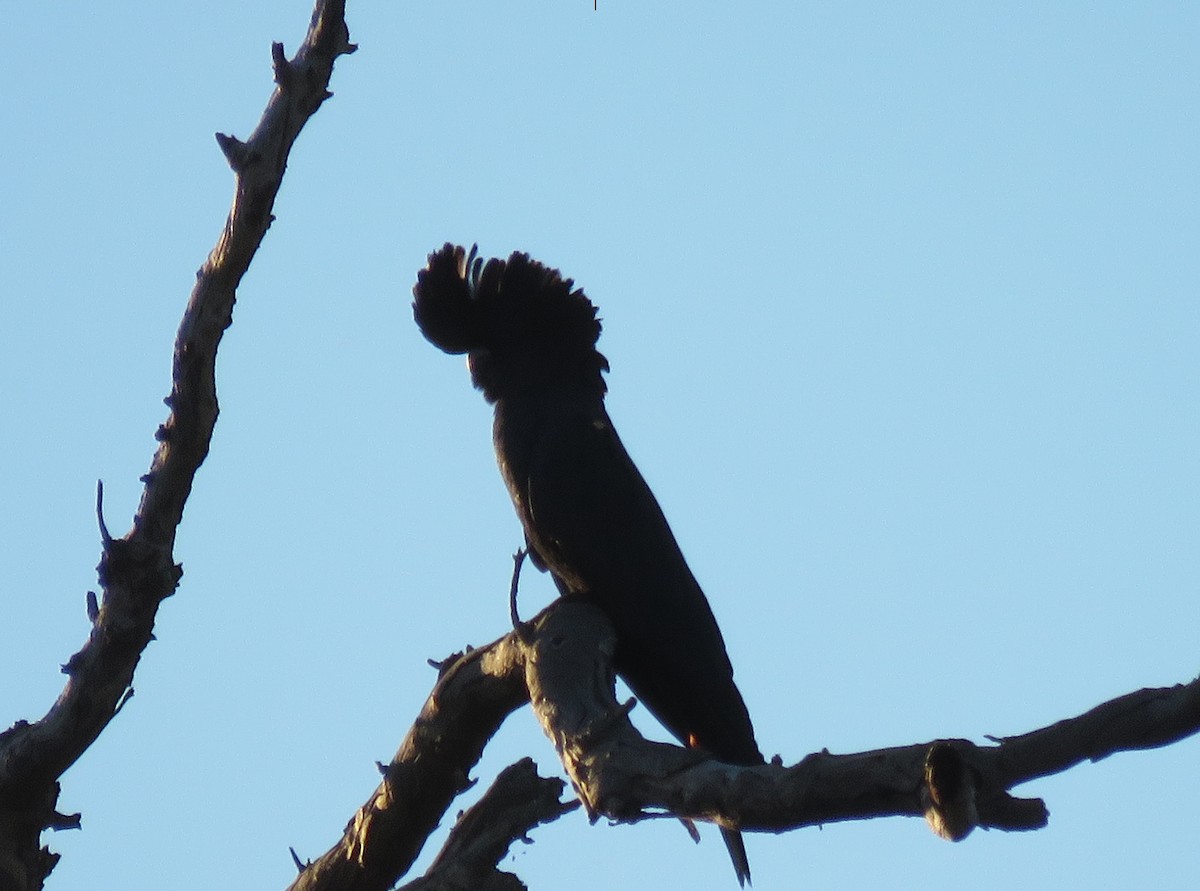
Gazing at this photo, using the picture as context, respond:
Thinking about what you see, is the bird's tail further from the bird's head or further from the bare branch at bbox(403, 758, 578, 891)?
the bird's head

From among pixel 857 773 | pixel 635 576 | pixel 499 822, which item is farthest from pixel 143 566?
pixel 857 773

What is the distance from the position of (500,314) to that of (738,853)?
85.5 inches

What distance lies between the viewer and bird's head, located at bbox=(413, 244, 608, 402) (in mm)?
5586

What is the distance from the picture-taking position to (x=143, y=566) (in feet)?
14.7

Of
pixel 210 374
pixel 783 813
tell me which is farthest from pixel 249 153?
pixel 783 813

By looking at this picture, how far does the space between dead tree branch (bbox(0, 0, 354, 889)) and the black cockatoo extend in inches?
43.2

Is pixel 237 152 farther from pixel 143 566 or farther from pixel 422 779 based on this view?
pixel 422 779

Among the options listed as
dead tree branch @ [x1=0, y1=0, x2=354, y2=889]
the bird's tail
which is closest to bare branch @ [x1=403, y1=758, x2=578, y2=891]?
the bird's tail

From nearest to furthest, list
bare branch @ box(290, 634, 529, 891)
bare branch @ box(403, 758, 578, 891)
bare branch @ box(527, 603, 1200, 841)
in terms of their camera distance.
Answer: bare branch @ box(527, 603, 1200, 841), bare branch @ box(403, 758, 578, 891), bare branch @ box(290, 634, 529, 891)

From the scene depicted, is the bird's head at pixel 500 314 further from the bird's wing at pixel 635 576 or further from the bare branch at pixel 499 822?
the bare branch at pixel 499 822

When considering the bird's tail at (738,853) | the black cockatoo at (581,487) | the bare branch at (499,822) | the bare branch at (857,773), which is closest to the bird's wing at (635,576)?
the black cockatoo at (581,487)

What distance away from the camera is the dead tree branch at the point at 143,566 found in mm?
4477

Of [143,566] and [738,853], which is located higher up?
[143,566]

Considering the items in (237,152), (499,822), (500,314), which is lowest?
(499,822)
